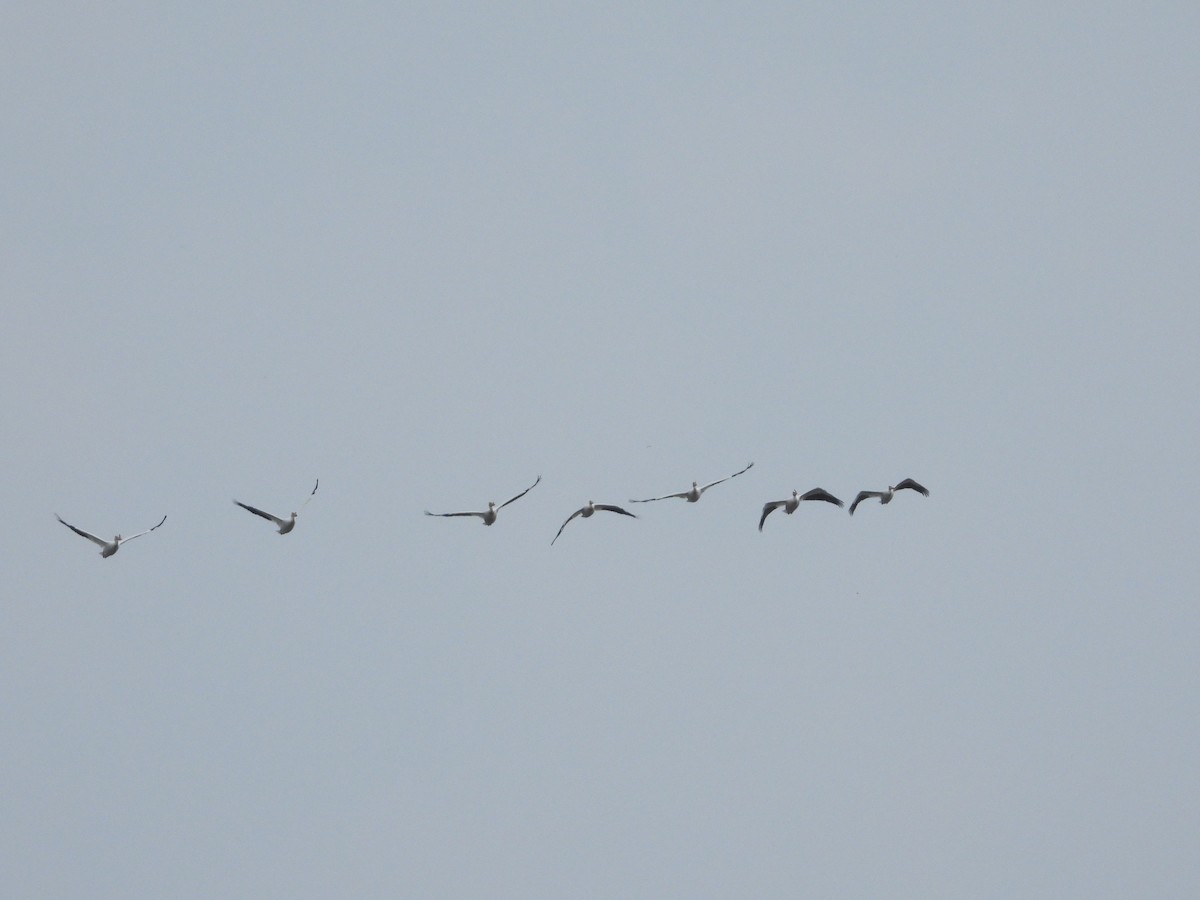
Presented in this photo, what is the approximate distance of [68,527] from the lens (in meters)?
61.9

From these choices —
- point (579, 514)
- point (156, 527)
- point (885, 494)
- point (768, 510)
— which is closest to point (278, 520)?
point (156, 527)

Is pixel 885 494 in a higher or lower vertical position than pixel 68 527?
higher

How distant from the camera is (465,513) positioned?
197ft

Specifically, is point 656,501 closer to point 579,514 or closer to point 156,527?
point 579,514

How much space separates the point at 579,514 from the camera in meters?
60.2

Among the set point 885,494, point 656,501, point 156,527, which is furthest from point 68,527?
point 885,494

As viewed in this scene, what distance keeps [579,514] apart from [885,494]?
997cm

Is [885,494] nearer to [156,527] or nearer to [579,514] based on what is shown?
[579,514]

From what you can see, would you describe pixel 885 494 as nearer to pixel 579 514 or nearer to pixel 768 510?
pixel 768 510

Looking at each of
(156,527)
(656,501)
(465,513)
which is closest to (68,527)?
(156,527)

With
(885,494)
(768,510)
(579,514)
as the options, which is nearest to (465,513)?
(579,514)

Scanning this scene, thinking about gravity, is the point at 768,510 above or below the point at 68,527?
above

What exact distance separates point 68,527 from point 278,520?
6746 mm

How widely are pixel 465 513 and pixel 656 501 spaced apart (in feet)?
19.5
